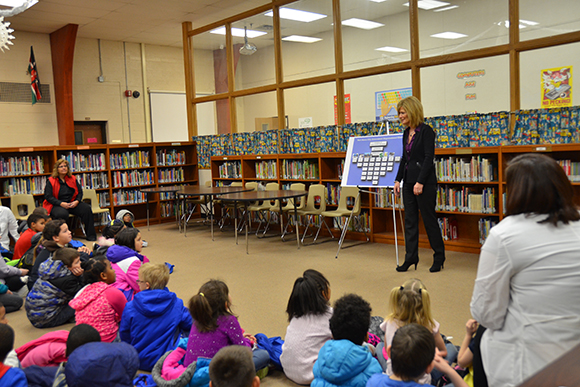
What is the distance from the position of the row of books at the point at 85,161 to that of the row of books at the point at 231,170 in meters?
2.30

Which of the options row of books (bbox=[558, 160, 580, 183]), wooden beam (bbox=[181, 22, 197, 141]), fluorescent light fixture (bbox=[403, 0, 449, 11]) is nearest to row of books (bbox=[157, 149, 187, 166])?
wooden beam (bbox=[181, 22, 197, 141])

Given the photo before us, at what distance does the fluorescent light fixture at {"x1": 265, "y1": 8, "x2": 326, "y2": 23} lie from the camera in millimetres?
8125

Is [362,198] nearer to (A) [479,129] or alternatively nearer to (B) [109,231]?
(A) [479,129]

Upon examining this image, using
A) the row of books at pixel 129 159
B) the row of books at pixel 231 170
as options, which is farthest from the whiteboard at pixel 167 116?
the row of books at pixel 231 170

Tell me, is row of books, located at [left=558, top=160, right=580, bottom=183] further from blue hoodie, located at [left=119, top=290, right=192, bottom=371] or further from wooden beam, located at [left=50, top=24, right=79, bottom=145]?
wooden beam, located at [left=50, top=24, right=79, bottom=145]

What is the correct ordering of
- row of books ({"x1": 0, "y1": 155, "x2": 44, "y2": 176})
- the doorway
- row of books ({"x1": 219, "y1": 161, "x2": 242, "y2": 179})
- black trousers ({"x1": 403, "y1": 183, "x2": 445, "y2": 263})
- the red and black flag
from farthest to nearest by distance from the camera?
1. the doorway
2. the red and black flag
3. row of books ({"x1": 219, "y1": 161, "x2": 242, "y2": 179})
4. row of books ({"x1": 0, "y1": 155, "x2": 44, "y2": 176})
5. black trousers ({"x1": 403, "y1": 183, "x2": 445, "y2": 263})

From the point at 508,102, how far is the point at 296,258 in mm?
3421

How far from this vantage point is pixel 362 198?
23.6 feet

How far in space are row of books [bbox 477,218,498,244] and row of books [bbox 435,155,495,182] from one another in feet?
1.64

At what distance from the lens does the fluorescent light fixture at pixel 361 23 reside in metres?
7.71

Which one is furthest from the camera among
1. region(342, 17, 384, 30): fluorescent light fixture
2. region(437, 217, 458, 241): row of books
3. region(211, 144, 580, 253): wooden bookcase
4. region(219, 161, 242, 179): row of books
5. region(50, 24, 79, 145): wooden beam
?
region(50, 24, 79, 145): wooden beam

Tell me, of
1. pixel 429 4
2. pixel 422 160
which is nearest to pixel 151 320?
pixel 422 160

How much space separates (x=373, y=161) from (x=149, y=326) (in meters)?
3.63

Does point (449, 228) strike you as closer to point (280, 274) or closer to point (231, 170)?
point (280, 274)
